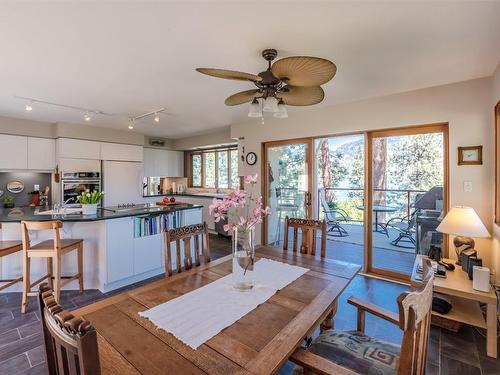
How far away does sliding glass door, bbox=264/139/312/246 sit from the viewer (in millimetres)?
4188

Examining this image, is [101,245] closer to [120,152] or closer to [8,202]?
[8,202]

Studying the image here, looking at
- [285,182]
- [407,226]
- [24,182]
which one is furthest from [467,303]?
[24,182]

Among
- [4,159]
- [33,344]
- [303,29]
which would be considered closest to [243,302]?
[303,29]

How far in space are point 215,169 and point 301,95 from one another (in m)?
4.75

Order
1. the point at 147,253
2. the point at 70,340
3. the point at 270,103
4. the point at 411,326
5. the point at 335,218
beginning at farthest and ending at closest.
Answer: the point at 335,218, the point at 147,253, the point at 270,103, the point at 411,326, the point at 70,340

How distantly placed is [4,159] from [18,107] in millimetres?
1153

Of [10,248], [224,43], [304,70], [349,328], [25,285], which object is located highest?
[224,43]

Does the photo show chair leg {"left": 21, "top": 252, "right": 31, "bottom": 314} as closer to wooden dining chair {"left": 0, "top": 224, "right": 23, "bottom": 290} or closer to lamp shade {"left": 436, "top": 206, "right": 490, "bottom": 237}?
wooden dining chair {"left": 0, "top": 224, "right": 23, "bottom": 290}

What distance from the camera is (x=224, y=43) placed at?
202cm

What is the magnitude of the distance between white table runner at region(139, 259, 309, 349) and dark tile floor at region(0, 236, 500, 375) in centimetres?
81

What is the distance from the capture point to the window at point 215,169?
6.25 m

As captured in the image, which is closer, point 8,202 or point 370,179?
point 370,179

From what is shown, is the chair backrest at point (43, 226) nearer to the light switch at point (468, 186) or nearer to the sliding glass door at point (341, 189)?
the sliding glass door at point (341, 189)

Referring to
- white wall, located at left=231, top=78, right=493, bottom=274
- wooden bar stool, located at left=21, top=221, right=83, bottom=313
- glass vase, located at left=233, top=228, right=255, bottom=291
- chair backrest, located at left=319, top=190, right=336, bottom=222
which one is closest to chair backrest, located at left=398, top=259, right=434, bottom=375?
glass vase, located at left=233, top=228, right=255, bottom=291
